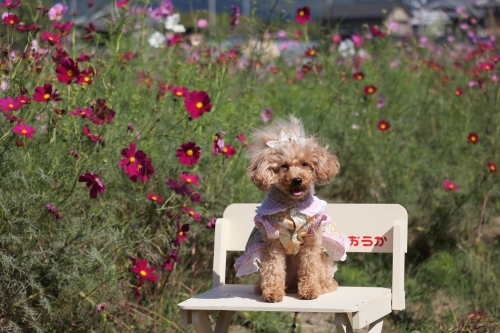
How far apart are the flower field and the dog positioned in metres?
0.49

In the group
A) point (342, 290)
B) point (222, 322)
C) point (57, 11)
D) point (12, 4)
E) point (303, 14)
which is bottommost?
point (222, 322)

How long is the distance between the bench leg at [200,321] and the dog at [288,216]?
239mm

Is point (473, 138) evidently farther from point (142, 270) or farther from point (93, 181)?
point (93, 181)

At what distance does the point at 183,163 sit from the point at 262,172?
63cm

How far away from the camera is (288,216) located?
316cm

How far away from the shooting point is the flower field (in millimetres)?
3494

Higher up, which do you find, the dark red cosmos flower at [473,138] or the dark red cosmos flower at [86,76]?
the dark red cosmos flower at [86,76]

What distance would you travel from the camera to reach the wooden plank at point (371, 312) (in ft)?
9.75

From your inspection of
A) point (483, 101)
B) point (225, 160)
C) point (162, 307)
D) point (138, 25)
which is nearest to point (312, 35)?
point (483, 101)

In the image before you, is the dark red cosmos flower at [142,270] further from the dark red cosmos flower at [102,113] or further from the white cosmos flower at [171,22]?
the white cosmos flower at [171,22]

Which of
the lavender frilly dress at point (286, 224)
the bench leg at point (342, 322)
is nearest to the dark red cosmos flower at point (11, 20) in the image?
the lavender frilly dress at point (286, 224)

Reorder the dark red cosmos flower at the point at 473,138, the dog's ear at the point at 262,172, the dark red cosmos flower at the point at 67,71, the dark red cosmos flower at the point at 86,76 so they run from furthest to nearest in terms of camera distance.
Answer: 1. the dark red cosmos flower at the point at 473,138
2. the dark red cosmos flower at the point at 86,76
3. the dark red cosmos flower at the point at 67,71
4. the dog's ear at the point at 262,172

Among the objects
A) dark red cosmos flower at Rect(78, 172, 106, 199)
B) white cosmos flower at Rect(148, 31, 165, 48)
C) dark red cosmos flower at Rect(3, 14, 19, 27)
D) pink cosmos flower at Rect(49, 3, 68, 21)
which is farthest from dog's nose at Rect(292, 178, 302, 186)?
white cosmos flower at Rect(148, 31, 165, 48)

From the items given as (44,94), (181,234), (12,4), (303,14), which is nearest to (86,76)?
(44,94)
